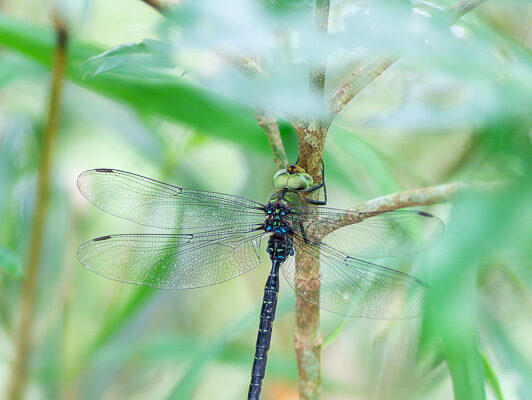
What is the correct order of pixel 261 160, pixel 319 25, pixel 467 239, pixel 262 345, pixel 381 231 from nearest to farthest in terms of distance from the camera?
pixel 467 239 → pixel 319 25 → pixel 381 231 → pixel 262 345 → pixel 261 160

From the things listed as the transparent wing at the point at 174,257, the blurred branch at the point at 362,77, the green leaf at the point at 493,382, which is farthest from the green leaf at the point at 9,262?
the green leaf at the point at 493,382

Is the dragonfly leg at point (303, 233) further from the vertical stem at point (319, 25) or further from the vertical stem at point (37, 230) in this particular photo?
the vertical stem at point (37, 230)

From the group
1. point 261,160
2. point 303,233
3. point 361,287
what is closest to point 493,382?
point 361,287

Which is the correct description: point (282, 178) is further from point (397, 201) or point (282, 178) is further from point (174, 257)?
point (174, 257)

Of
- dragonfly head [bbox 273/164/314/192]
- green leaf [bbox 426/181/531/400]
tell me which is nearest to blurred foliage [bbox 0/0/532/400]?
green leaf [bbox 426/181/531/400]

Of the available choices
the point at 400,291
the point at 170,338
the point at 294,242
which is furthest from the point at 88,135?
the point at 400,291

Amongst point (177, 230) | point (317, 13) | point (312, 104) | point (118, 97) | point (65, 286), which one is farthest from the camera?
point (65, 286)

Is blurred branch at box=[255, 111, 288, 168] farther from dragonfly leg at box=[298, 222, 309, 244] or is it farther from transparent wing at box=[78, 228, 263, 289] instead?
transparent wing at box=[78, 228, 263, 289]

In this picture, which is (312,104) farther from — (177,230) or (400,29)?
(177,230)
